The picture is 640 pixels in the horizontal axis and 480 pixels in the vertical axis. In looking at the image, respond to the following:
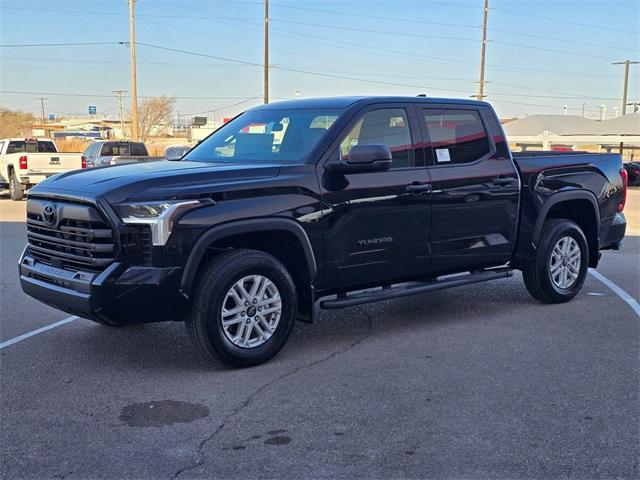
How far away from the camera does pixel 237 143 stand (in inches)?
245

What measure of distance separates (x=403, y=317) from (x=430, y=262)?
79 centimetres

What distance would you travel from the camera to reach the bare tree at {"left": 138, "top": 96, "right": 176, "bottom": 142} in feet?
321

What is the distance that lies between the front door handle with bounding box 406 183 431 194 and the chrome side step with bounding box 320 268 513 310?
2.68 ft

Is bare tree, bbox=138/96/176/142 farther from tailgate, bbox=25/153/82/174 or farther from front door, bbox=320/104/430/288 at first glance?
front door, bbox=320/104/430/288

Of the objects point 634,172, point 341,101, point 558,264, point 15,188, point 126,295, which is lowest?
point 15,188

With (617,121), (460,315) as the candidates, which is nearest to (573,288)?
(460,315)

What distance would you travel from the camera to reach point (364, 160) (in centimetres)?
534

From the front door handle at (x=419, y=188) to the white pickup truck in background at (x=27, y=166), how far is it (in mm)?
16705

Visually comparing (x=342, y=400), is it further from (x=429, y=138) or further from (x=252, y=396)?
(x=429, y=138)

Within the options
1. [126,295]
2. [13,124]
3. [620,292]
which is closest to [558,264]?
[620,292]

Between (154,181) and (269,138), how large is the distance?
1.45 metres

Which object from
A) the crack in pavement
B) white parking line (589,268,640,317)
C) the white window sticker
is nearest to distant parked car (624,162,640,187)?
white parking line (589,268,640,317)

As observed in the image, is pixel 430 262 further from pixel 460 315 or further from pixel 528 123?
pixel 528 123

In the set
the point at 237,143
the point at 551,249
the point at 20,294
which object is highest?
the point at 237,143
